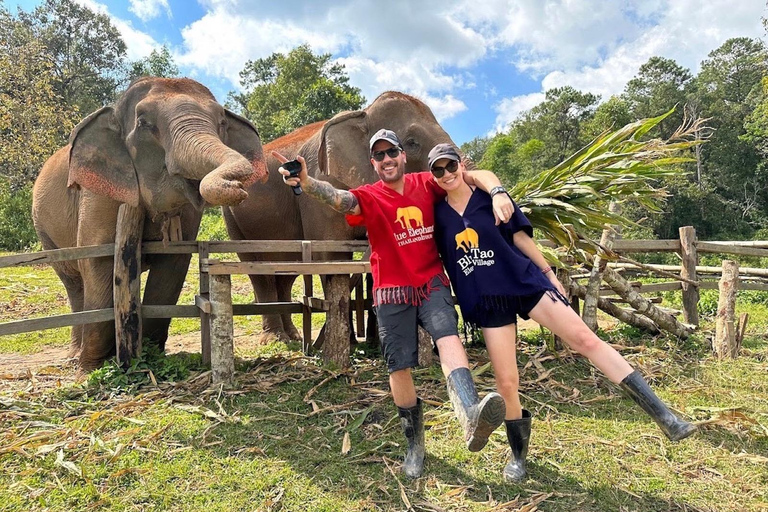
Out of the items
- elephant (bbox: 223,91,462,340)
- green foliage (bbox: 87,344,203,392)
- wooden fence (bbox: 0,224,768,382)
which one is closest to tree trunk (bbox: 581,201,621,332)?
wooden fence (bbox: 0,224,768,382)

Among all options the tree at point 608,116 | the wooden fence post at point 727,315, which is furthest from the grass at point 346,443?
the tree at point 608,116

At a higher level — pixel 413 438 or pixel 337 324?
pixel 337 324

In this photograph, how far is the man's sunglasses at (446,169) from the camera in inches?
115

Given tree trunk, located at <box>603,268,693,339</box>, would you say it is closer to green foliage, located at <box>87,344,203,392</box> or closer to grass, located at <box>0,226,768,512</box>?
grass, located at <box>0,226,768,512</box>

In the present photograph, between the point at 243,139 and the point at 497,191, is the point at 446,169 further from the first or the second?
the point at 243,139

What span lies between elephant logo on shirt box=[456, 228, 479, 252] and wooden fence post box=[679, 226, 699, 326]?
15.4ft

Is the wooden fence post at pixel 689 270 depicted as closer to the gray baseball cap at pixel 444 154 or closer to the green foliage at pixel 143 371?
the gray baseball cap at pixel 444 154

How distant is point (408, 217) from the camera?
3.00 meters

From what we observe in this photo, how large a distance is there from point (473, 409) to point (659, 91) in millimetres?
32730

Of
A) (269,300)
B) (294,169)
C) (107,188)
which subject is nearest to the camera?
(294,169)

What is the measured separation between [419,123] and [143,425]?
362 centimetres

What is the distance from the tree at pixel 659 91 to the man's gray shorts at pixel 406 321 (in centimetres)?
3017

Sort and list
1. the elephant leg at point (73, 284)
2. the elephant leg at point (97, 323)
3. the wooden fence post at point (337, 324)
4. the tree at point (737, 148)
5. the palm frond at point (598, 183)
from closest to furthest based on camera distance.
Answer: the palm frond at point (598, 183), the elephant leg at point (97, 323), the wooden fence post at point (337, 324), the elephant leg at point (73, 284), the tree at point (737, 148)

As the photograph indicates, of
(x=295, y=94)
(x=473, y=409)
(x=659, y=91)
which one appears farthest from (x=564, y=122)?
(x=473, y=409)
